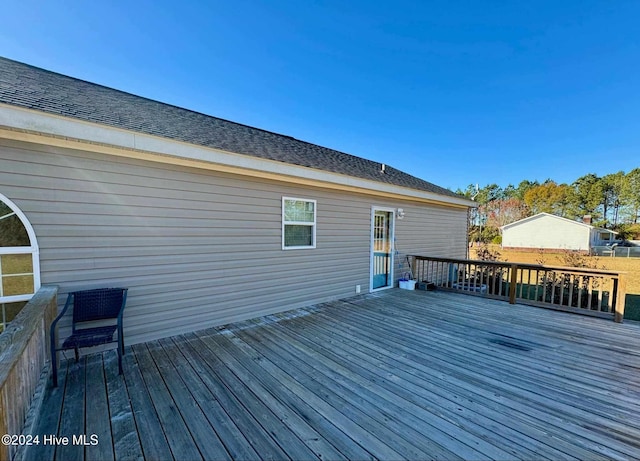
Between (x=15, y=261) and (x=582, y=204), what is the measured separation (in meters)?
47.8

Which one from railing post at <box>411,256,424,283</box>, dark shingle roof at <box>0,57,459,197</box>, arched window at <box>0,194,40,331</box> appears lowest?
railing post at <box>411,256,424,283</box>

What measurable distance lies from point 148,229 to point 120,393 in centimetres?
190

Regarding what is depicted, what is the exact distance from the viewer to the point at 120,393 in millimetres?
2229

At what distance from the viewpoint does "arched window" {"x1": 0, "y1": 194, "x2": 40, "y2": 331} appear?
2.56m

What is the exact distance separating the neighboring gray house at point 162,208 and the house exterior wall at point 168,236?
0.04 feet

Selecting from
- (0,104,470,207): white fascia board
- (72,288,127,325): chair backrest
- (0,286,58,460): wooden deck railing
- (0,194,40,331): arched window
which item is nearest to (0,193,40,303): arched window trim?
(0,194,40,331): arched window

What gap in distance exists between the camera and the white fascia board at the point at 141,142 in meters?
2.41

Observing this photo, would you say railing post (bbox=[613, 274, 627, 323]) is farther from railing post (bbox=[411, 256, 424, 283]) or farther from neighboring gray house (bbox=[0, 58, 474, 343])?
neighboring gray house (bbox=[0, 58, 474, 343])

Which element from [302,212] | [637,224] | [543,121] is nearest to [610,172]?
[637,224]

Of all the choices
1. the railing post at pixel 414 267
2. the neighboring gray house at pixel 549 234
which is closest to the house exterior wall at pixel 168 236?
the railing post at pixel 414 267

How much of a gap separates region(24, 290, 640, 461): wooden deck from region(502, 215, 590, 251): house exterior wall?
27657 millimetres

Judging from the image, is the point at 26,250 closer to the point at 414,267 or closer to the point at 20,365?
the point at 20,365

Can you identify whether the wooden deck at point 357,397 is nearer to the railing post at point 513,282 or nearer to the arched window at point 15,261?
the arched window at point 15,261

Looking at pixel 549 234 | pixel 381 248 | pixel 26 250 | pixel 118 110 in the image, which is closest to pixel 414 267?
pixel 381 248
